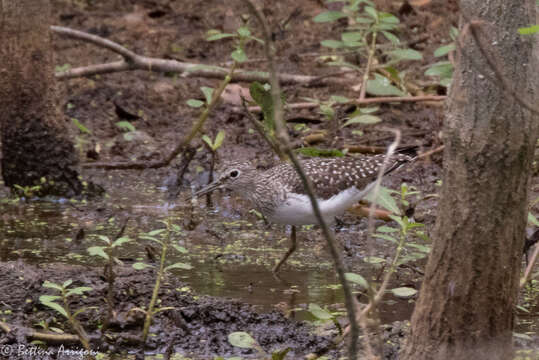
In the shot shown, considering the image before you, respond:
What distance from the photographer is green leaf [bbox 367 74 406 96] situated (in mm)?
7336

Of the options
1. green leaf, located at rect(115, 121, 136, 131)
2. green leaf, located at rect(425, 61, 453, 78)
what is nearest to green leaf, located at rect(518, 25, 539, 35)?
green leaf, located at rect(425, 61, 453, 78)

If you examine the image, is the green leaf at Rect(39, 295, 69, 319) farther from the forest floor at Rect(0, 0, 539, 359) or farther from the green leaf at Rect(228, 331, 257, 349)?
the green leaf at Rect(228, 331, 257, 349)

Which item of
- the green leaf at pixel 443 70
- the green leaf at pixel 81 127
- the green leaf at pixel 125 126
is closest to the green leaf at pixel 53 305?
the green leaf at pixel 443 70

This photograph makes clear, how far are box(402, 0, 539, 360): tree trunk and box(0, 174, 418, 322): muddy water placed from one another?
3.78 feet

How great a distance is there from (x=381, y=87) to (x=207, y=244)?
7.45ft

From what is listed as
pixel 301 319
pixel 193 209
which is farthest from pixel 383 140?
pixel 301 319

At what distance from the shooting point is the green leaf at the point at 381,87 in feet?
24.1

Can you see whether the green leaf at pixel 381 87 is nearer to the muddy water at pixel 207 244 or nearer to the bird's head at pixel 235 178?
the muddy water at pixel 207 244

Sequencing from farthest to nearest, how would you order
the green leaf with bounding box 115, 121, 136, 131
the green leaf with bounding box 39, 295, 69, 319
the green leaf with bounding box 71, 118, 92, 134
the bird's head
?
the green leaf with bounding box 115, 121, 136, 131
the green leaf with bounding box 71, 118, 92, 134
the bird's head
the green leaf with bounding box 39, 295, 69, 319

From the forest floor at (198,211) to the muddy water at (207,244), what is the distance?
0.05 feet

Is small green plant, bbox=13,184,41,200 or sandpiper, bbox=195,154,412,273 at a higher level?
sandpiper, bbox=195,154,412,273

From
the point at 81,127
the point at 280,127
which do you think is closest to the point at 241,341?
the point at 280,127

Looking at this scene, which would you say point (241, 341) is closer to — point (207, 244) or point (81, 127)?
point (207, 244)

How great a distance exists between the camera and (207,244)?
6172 mm
